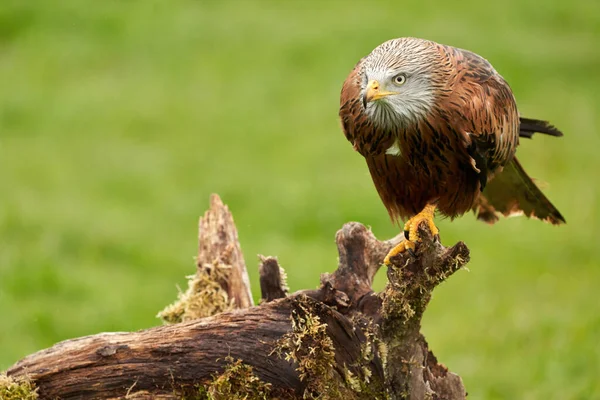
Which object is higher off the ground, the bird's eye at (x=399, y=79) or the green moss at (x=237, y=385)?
the bird's eye at (x=399, y=79)

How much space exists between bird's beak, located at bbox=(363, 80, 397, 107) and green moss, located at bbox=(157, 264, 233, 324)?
1.71 metres

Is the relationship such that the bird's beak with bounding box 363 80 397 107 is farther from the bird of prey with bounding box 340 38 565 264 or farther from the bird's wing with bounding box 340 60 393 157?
the bird's wing with bounding box 340 60 393 157

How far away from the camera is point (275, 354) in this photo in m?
5.25

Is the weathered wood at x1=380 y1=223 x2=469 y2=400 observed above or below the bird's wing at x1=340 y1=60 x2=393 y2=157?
below

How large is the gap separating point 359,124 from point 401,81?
402 millimetres

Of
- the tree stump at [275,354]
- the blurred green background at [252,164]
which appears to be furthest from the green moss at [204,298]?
the blurred green background at [252,164]

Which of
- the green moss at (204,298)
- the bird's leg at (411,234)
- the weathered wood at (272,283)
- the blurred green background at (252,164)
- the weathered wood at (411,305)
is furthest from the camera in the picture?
the blurred green background at (252,164)

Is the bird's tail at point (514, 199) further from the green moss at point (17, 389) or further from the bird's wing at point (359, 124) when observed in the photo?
the green moss at point (17, 389)

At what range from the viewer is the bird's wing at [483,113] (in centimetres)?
558

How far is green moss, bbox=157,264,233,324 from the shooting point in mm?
6379

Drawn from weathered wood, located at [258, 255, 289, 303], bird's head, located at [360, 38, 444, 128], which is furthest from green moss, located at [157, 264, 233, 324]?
bird's head, located at [360, 38, 444, 128]

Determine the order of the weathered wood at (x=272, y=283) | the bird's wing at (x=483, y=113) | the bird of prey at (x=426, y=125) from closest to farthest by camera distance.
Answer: the bird of prey at (x=426, y=125) < the bird's wing at (x=483, y=113) < the weathered wood at (x=272, y=283)

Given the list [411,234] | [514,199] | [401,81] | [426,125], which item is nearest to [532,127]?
[514,199]

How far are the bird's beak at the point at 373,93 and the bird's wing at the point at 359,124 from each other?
0.33 metres
